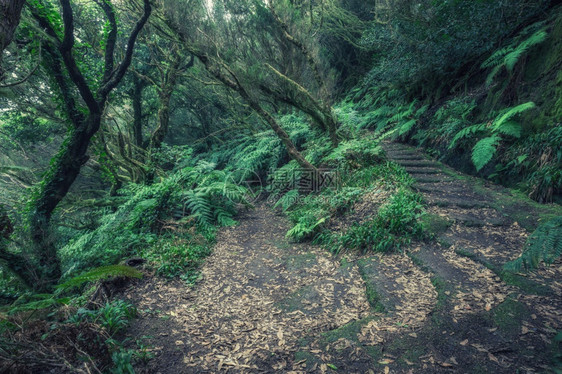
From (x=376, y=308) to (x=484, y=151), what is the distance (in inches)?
163

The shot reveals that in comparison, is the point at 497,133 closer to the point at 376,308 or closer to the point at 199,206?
the point at 376,308

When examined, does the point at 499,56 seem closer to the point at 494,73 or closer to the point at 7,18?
the point at 494,73

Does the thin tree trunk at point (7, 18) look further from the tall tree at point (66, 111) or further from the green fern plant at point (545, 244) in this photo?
the green fern plant at point (545, 244)

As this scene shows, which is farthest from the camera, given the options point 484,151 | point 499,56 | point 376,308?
point 499,56

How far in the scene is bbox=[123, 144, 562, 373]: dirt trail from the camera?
7.32 feet

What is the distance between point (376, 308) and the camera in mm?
3000

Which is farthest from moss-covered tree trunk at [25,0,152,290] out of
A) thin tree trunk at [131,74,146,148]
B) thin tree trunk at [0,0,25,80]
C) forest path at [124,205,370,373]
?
thin tree trunk at [131,74,146,148]

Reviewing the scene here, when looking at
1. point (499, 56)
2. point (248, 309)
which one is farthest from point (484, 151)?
point (248, 309)

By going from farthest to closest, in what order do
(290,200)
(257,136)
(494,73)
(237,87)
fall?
(257,136) < (290,200) < (237,87) < (494,73)

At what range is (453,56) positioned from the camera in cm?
695

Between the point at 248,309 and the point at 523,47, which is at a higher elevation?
the point at 523,47

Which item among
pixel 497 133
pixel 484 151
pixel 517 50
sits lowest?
pixel 484 151

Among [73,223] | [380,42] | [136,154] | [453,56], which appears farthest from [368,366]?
[136,154]

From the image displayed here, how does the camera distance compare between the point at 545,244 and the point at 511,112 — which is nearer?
the point at 545,244
